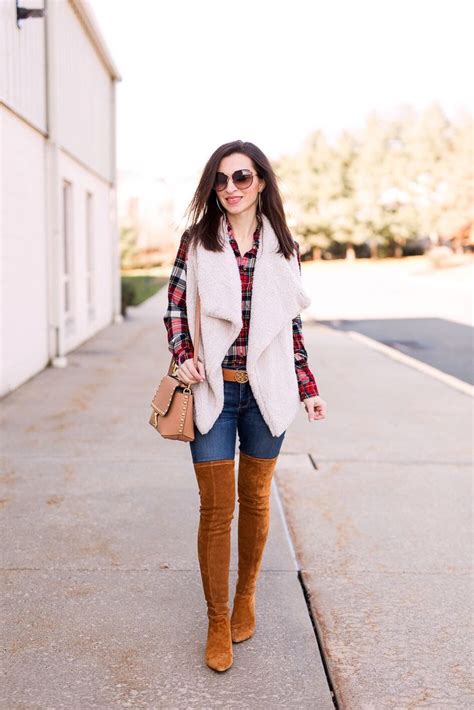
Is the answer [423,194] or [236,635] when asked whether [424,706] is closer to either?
[236,635]

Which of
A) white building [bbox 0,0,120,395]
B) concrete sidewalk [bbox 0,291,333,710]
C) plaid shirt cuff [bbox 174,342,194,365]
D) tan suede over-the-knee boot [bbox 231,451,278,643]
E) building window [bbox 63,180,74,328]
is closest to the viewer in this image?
concrete sidewalk [bbox 0,291,333,710]

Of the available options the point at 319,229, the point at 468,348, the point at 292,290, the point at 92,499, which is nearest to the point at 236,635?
the point at 292,290

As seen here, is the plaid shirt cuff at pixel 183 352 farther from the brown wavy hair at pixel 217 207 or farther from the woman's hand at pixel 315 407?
the woman's hand at pixel 315 407

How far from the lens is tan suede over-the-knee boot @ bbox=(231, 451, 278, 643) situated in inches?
119

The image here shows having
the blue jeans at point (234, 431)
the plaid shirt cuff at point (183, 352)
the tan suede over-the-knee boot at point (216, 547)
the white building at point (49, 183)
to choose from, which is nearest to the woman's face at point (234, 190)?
the plaid shirt cuff at point (183, 352)

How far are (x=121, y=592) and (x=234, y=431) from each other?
1.04m

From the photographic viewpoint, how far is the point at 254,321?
2.87m

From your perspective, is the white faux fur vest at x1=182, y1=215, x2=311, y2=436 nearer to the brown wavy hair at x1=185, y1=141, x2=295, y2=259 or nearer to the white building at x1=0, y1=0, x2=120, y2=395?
the brown wavy hair at x1=185, y1=141, x2=295, y2=259

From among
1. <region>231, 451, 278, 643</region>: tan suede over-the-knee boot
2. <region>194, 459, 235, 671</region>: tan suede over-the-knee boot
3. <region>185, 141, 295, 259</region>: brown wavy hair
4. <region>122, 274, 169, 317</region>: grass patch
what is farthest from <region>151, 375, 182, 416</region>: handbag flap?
<region>122, 274, 169, 317</region>: grass patch

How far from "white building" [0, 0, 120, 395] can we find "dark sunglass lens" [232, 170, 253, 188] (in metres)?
5.54

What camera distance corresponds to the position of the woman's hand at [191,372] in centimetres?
282

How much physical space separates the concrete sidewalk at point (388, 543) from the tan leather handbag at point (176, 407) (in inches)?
39.5

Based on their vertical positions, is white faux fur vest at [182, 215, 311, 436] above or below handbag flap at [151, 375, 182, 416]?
above

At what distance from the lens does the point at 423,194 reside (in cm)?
5497
